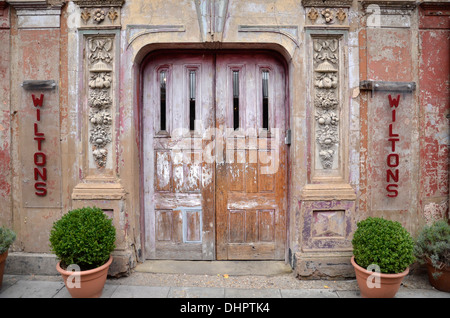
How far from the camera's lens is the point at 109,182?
425 centimetres

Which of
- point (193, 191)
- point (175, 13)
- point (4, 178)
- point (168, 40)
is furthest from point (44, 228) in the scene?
point (175, 13)

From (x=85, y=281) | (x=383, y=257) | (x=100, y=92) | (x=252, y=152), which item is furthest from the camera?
(x=252, y=152)

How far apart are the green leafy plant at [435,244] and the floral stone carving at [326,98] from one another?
161cm

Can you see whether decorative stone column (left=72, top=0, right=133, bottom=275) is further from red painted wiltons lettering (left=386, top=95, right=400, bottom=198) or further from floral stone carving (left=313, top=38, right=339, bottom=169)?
red painted wiltons lettering (left=386, top=95, right=400, bottom=198)

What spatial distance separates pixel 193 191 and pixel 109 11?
10.1 ft

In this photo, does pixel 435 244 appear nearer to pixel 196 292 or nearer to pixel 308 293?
pixel 308 293

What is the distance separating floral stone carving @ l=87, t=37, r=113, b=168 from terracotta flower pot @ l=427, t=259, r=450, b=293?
5.06 metres

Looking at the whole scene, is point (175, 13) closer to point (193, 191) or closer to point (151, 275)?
point (193, 191)

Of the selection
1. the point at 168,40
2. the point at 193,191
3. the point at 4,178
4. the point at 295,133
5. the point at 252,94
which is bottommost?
the point at 193,191

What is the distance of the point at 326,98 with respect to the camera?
4.20 metres

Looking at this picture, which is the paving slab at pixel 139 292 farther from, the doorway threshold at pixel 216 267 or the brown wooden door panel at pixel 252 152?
the brown wooden door panel at pixel 252 152

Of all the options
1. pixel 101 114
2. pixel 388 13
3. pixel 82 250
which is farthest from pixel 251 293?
pixel 388 13

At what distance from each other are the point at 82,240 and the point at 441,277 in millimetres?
4835

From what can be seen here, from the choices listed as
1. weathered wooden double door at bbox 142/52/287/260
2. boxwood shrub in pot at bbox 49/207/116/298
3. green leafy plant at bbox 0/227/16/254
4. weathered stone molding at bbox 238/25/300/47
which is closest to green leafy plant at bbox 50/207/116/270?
boxwood shrub in pot at bbox 49/207/116/298
